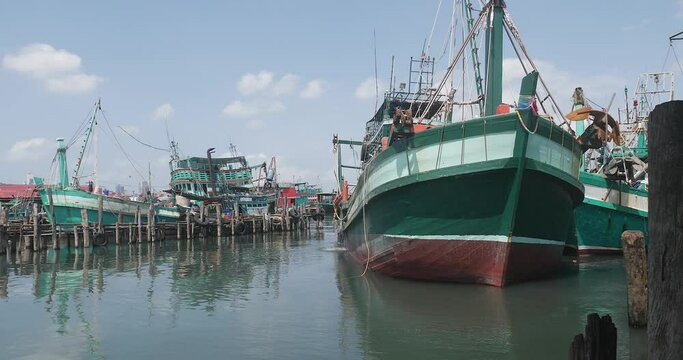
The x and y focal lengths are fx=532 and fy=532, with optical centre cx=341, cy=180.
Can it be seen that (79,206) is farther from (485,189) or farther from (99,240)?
(485,189)

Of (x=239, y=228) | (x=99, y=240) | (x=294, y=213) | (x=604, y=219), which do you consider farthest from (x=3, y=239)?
(x=294, y=213)

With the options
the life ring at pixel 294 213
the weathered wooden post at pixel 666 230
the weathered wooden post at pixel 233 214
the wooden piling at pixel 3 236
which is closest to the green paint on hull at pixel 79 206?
the weathered wooden post at pixel 233 214

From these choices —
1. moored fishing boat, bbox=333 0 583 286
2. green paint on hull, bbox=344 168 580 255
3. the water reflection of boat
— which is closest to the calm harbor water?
the water reflection of boat

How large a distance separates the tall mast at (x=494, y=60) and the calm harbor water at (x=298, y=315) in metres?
4.92

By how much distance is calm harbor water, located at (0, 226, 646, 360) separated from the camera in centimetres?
868

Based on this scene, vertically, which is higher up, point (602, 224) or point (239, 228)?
point (602, 224)

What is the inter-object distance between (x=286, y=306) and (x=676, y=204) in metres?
10.0

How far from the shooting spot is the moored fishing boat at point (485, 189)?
1212 cm

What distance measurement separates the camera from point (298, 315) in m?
11.4

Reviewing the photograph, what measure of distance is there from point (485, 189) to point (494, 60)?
4171 millimetres

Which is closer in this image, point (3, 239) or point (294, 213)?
point (3, 239)

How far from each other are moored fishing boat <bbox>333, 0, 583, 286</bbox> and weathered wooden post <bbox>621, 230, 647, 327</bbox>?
2.91 m

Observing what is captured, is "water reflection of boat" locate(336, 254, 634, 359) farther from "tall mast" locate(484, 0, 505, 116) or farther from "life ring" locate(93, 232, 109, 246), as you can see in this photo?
"life ring" locate(93, 232, 109, 246)

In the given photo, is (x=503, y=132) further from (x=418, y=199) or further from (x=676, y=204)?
(x=676, y=204)
